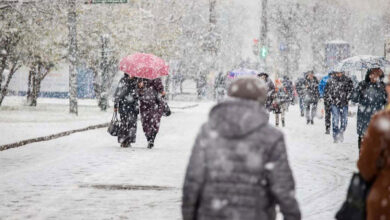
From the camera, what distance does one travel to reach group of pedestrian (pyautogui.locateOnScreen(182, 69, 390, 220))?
461 centimetres

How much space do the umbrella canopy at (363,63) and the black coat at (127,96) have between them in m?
6.58

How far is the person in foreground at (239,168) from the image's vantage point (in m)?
4.60

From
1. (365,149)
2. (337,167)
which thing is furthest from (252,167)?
(337,167)

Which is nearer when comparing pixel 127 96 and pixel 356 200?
pixel 356 200

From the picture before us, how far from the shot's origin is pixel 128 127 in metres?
18.4

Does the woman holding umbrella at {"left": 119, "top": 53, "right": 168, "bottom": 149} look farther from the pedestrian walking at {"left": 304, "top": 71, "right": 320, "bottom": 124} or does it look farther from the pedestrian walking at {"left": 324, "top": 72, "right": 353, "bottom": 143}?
the pedestrian walking at {"left": 304, "top": 71, "right": 320, "bottom": 124}

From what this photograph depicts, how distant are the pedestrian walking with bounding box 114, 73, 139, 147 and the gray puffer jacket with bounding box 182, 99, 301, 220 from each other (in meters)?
13.0

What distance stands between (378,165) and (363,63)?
1903 cm

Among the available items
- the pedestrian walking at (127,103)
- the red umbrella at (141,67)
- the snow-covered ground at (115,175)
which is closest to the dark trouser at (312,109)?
the snow-covered ground at (115,175)

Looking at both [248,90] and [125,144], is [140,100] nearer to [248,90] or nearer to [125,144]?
[125,144]

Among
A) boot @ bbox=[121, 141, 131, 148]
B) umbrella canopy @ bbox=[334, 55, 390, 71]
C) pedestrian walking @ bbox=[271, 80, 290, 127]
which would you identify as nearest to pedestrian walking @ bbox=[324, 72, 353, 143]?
umbrella canopy @ bbox=[334, 55, 390, 71]

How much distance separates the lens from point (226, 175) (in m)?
4.62

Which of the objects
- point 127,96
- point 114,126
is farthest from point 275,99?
point 127,96

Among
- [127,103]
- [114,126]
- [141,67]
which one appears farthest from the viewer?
[114,126]
